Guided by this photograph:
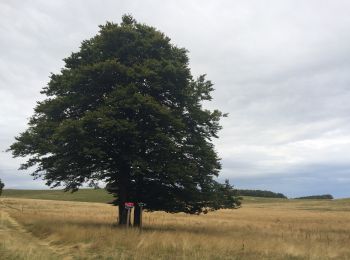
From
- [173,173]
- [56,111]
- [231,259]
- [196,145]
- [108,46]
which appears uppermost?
[108,46]

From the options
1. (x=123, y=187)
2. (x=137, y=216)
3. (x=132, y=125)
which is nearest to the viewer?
(x=132, y=125)

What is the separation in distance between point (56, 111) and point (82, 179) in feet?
14.9

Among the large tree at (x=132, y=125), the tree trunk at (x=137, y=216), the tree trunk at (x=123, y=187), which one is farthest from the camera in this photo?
the tree trunk at (x=137, y=216)

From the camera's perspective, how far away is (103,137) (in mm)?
28672

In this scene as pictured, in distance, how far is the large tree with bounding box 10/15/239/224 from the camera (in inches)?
1096

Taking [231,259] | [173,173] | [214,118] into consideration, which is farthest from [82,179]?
[231,259]

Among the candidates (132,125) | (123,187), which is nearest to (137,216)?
(123,187)

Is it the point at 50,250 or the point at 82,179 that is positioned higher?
the point at 82,179

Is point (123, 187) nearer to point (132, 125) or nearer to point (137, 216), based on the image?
point (137, 216)

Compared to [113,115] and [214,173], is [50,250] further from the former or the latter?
[214,173]

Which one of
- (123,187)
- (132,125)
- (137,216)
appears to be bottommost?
(137,216)

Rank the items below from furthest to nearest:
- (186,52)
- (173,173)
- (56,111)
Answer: (186,52)
(56,111)
(173,173)

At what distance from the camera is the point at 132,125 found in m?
26.9

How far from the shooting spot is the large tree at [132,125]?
91.4ft
